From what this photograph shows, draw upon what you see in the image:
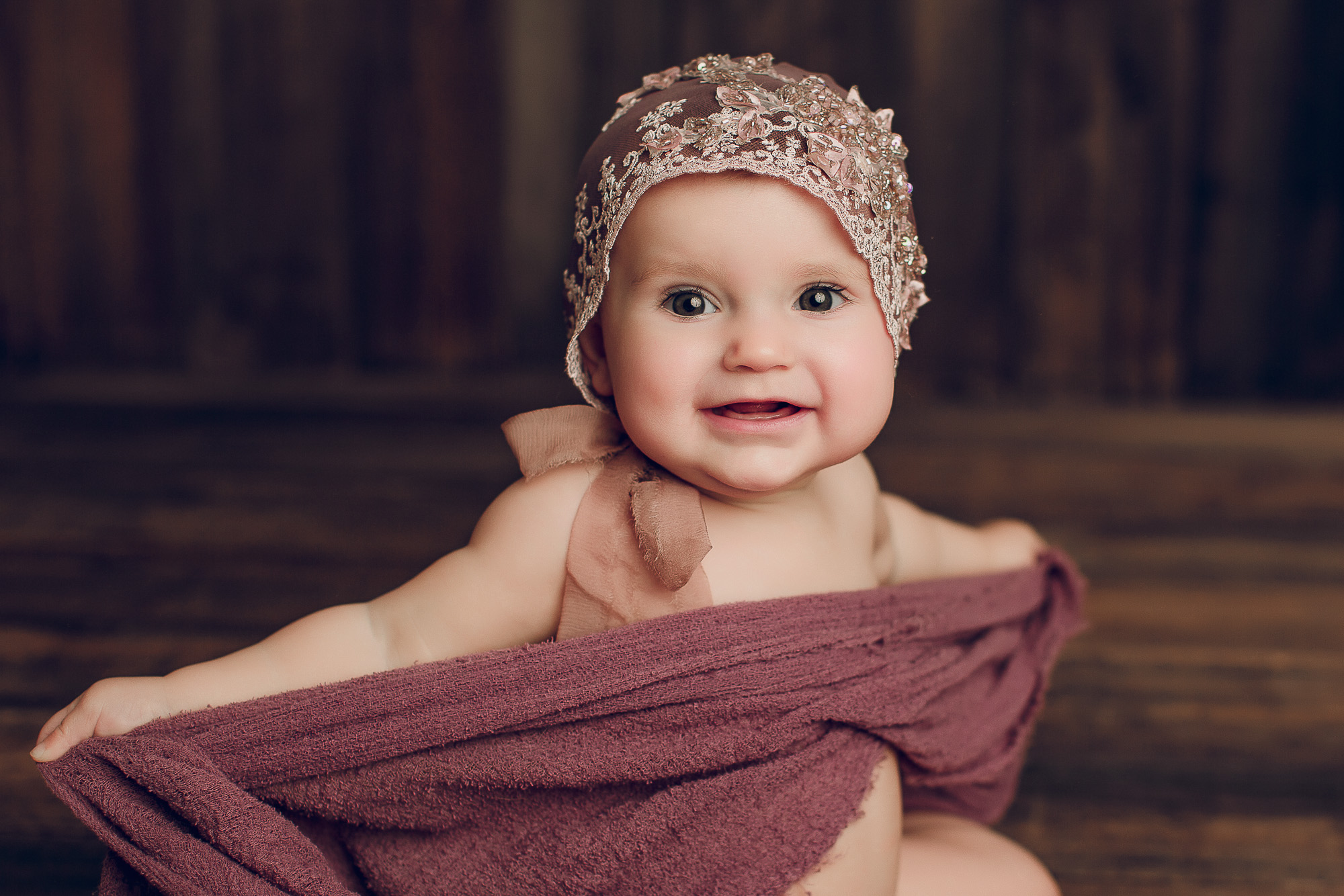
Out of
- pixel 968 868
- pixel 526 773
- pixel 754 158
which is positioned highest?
pixel 754 158

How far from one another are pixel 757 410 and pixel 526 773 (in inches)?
11.2

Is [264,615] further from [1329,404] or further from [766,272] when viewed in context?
[1329,404]

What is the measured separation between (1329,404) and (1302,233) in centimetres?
43

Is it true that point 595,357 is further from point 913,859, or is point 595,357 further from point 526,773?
point 913,859

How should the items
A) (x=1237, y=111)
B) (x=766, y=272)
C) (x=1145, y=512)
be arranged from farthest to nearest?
(x=1237, y=111) < (x=1145, y=512) < (x=766, y=272)

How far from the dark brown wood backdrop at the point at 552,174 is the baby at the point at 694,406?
1918 mm

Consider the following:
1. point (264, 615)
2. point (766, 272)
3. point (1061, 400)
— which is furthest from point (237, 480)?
point (1061, 400)

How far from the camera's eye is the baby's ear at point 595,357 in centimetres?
83

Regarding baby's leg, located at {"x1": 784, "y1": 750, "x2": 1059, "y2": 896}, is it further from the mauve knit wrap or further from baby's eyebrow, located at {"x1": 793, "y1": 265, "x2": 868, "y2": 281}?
baby's eyebrow, located at {"x1": 793, "y1": 265, "x2": 868, "y2": 281}

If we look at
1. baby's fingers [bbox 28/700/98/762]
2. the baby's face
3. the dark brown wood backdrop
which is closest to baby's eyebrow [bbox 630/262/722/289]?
the baby's face

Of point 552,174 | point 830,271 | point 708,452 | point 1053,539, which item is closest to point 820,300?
point 830,271

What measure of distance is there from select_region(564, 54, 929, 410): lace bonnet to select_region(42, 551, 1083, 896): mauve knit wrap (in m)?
0.22

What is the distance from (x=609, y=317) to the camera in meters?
0.76

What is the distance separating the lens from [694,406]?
0.73m
